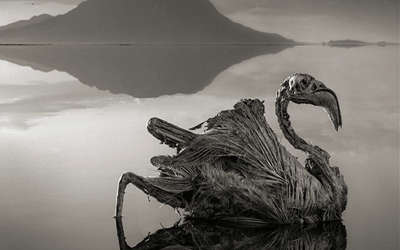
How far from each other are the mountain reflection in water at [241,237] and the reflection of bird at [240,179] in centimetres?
8

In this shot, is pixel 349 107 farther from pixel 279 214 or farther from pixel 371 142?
pixel 279 214

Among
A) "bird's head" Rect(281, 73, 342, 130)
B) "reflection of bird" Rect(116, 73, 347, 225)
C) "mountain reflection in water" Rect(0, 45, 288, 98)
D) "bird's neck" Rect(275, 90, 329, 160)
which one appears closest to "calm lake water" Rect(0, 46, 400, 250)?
"mountain reflection in water" Rect(0, 45, 288, 98)

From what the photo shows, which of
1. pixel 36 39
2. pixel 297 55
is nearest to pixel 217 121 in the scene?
pixel 297 55

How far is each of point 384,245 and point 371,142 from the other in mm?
1998

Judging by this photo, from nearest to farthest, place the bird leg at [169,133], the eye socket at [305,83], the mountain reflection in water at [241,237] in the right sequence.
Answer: the mountain reflection in water at [241,237]
the bird leg at [169,133]
the eye socket at [305,83]

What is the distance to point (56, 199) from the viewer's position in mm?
4047

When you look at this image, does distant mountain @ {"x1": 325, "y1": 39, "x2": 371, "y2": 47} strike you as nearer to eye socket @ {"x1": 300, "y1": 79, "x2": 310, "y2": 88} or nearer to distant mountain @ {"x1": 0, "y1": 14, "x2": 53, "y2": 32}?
distant mountain @ {"x1": 0, "y1": 14, "x2": 53, "y2": 32}

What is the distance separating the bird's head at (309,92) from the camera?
3.79 meters

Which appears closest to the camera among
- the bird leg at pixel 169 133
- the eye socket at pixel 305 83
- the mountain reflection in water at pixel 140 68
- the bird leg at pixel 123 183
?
the bird leg at pixel 123 183

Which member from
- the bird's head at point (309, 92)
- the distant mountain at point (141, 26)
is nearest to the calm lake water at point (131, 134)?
the bird's head at point (309, 92)

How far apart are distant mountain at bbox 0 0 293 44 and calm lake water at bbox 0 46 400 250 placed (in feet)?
23.9

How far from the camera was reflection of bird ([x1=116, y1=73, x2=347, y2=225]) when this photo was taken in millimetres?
3561

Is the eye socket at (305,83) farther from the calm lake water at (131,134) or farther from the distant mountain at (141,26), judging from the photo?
the distant mountain at (141,26)

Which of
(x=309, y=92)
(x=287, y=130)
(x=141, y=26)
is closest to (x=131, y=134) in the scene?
(x=287, y=130)
